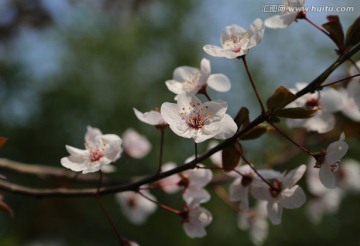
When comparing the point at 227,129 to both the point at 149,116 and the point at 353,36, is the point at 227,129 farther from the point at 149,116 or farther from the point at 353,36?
the point at 353,36

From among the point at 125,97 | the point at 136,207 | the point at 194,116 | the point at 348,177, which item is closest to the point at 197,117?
the point at 194,116

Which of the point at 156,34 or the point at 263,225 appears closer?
the point at 263,225

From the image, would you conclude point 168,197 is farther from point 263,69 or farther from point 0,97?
point 263,69

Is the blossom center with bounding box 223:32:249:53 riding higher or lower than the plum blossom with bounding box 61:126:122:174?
higher

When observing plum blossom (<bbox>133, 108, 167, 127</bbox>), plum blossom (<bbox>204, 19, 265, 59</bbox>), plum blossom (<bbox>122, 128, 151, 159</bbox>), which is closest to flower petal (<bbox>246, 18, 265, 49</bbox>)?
plum blossom (<bbox>204, 19, 265, 59</bbox>)

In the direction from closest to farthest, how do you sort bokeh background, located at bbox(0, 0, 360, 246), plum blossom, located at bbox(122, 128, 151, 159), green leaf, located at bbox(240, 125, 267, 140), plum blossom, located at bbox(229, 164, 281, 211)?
green leaf, located at bbox(240, 125, 267, 140), plum blossom, located at bbox(229, 164, 281, 211), plum blossom, located at bbox(122, 128, 151, 159), bokeh background, located at bbox(0, 0, 360, 246)

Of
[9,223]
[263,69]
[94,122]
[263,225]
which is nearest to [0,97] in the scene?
[94,122]

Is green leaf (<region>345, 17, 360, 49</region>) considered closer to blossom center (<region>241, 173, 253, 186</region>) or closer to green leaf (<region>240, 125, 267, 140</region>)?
green leaf (<region>240, 125, 267, 140</region>)
